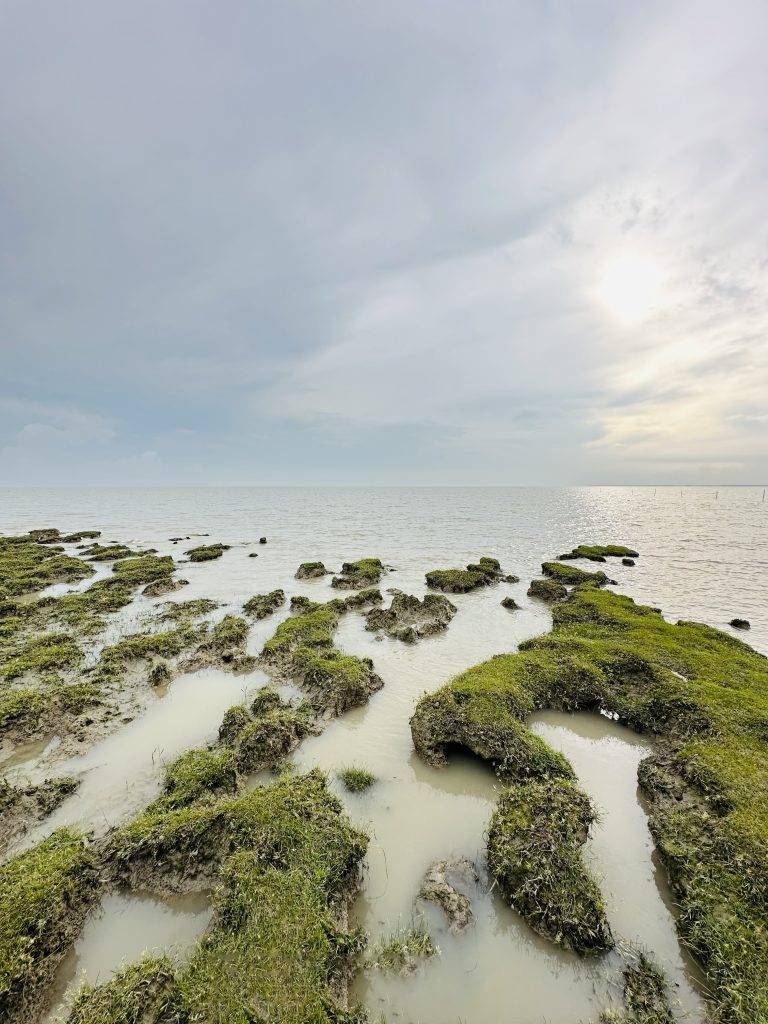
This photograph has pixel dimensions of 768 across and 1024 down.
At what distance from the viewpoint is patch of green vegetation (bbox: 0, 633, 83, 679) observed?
47.5 feet

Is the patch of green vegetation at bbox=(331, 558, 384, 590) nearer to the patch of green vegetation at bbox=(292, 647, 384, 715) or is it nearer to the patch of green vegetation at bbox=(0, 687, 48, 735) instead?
the patch of green vegetation at bbox=(292, 647, 384, 715)

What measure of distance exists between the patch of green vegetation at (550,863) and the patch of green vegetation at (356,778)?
9.58 feet

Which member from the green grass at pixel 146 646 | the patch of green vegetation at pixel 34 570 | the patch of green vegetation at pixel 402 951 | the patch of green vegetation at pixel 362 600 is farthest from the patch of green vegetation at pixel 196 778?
the patch of green vegetation at pixel 34 570

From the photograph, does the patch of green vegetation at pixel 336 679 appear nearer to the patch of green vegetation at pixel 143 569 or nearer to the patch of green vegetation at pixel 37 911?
the patch of green vegetation at pixel 37 911

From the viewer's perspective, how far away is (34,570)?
30.0 metres

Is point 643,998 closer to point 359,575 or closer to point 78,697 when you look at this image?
point 78,697

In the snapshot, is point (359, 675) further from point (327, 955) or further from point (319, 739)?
point (327, 955)

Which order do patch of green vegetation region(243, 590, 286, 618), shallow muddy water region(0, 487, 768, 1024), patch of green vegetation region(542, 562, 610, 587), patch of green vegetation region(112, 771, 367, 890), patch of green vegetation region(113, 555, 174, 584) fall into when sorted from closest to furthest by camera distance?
shallow muddy water region(0, 487, 768, 1024), patch of green vegetation region(112, 771, 367, 890), patch of green vegetation region(243, 590, 286, 618), patch of green vegetation region(113, 555, 174, 584), patch of green vegetation region(542, 562, 610, 587)

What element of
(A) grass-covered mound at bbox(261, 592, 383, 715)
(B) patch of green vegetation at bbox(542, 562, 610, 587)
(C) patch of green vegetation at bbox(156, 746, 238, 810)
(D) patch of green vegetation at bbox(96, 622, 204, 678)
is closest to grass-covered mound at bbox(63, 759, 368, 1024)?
(C) patch of green vegetation at bbox(156, 746, 238, 810)

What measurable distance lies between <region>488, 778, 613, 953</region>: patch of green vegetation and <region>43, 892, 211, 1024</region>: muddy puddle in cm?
462

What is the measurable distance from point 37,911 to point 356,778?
17.9 ft

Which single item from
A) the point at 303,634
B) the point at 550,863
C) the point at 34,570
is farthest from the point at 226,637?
the point at 34,570

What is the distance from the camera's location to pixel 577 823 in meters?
7.41

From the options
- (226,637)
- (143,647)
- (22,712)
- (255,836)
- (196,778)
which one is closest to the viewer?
(255,836)
